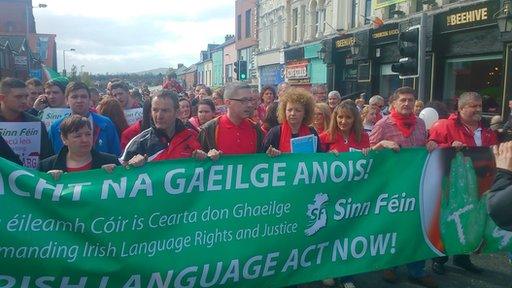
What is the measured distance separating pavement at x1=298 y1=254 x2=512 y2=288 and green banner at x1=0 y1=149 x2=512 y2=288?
0.57 meters

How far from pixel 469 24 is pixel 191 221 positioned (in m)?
11.9

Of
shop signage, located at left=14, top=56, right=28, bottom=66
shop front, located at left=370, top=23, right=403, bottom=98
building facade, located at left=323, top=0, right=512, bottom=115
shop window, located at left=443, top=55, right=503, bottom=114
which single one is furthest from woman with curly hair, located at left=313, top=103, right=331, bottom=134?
shop signage, located at left=14, top=56, right=28, bottom=66

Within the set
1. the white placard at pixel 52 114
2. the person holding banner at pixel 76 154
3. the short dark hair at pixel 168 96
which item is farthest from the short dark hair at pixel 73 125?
the white placard at pixel 52 114

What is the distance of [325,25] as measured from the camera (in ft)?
72.5

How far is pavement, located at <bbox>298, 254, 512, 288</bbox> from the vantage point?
184 inches

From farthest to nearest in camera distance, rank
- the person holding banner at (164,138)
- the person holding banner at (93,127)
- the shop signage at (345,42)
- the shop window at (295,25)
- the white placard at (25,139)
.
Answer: the shop window at (295,25) → the shop signage at (345,42) → the person holding banner at (93,127) → the white placard at (25,139) → the person holding banner at (164,138)

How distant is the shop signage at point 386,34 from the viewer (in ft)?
53.7

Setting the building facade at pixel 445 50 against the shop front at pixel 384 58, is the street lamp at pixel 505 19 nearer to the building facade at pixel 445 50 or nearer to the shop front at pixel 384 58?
the building facade at pixel 445 50

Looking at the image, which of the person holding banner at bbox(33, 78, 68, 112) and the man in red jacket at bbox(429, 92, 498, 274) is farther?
the person holding banner at bbox(33, 78, 68, 112)

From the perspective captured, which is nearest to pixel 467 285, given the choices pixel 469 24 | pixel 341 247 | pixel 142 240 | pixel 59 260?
pixel 341 247

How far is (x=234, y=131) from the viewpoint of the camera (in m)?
4.33

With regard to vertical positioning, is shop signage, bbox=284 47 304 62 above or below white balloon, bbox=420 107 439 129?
above

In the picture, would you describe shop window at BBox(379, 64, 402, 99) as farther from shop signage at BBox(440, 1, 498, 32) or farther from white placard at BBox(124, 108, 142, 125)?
white placard at BBox(124, 108, 142, 125)

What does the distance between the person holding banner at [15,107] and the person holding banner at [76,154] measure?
3.09 ft
